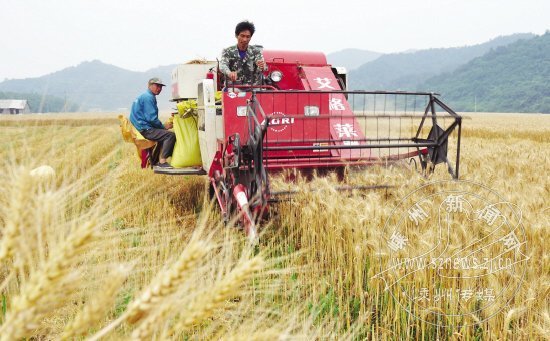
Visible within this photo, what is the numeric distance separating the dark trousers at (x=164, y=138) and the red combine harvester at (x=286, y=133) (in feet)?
1.84

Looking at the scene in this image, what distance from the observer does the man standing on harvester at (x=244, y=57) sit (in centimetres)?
604

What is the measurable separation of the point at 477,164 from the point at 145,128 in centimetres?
498

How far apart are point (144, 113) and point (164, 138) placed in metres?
0.51

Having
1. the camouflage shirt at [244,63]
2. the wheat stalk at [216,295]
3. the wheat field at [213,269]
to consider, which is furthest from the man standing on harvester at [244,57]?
the wheat stalk at [216,295]

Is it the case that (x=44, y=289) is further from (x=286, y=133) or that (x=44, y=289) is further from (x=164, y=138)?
(x=164, y=138)

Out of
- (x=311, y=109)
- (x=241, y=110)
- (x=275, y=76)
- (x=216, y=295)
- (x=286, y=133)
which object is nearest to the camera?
(x=216, y=295)

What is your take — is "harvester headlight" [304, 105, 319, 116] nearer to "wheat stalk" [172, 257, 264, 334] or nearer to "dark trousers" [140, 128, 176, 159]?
"dark trousers" [140, 128, 176, 159]

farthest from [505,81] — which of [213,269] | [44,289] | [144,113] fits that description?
[44,289]

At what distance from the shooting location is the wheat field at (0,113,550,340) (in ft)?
3.08

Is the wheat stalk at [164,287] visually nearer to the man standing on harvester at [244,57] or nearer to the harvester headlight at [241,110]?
the harvester headlight at [241,110]

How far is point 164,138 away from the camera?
255 inches

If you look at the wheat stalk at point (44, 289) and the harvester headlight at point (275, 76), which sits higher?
the harvester headlight at point (275, 76)

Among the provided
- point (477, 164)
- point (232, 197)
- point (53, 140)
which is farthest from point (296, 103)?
point (53, 140)

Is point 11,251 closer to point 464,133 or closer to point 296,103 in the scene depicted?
point 296,103
